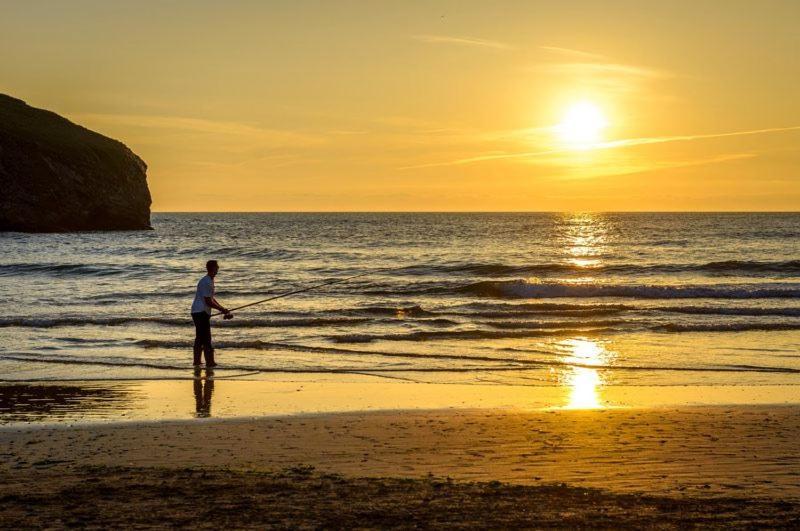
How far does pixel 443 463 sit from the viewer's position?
7879mm

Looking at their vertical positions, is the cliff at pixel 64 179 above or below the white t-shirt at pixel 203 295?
above

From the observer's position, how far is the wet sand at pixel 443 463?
6.34 metres

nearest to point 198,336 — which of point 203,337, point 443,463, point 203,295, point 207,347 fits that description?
point 203,337

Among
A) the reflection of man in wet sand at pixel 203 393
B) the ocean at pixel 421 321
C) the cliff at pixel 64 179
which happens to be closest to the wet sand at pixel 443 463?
the reflection of man in wet sand at pixel 203 393

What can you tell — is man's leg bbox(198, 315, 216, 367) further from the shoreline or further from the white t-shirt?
the shoreline

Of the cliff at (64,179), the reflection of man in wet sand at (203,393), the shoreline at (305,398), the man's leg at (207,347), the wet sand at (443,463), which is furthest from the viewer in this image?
the cliff at (64,179)

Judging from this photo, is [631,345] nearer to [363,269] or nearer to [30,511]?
[30,511]

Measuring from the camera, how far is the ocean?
14586 millimetres

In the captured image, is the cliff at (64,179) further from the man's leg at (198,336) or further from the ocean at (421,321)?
the man's leg at (198,336)

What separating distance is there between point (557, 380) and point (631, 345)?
4.89m

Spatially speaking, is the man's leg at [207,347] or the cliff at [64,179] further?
the cliff at [64,179]

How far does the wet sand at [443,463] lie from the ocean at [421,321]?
3.66 metres

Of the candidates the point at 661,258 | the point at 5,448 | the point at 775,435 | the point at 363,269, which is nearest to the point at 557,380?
the point at 775,435

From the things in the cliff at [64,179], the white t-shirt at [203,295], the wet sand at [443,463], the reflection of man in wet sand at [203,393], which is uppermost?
the cliff at [64,179]
